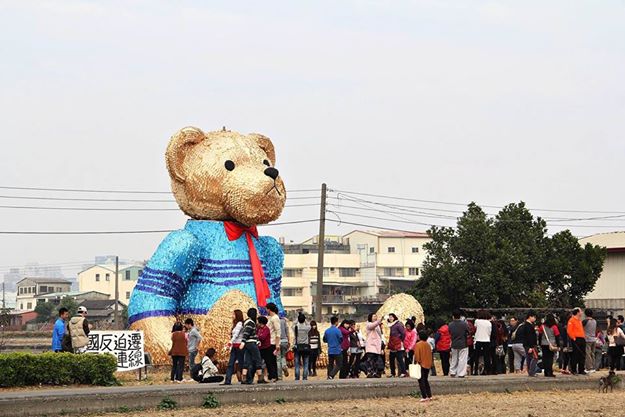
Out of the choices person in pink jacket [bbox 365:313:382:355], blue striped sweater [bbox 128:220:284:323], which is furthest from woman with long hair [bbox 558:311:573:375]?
blue striped sweater [bbox 128:220:284:323]

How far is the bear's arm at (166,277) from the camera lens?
2291 cm

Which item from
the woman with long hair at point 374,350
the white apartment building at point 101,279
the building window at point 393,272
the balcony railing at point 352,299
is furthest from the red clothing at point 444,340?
the white apartment building at point 101,279

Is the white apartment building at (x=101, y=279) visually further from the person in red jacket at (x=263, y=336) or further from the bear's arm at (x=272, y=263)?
the person in red jacket at (x=263, y=336)

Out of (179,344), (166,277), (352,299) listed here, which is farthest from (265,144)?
(352,299)

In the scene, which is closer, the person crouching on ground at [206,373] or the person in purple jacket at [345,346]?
the person crouching on ground at [206,373]

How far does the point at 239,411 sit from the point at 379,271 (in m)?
68.6

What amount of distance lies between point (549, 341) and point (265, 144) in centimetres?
667

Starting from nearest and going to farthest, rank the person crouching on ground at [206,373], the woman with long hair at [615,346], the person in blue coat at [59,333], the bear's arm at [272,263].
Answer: the person crouching on ground at [206,373] < the person in blue coat at [59,333] < the woman with long hair at [615,346] < the bear's arm at [272,263]

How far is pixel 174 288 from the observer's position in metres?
23.1

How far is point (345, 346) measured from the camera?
22750mm

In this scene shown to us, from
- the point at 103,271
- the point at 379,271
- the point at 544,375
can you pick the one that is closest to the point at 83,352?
the point at 544,375

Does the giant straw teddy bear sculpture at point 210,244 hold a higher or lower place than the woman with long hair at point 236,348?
higher

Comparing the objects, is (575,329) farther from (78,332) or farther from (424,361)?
(78,332)

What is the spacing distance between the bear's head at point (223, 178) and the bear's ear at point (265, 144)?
28cm
